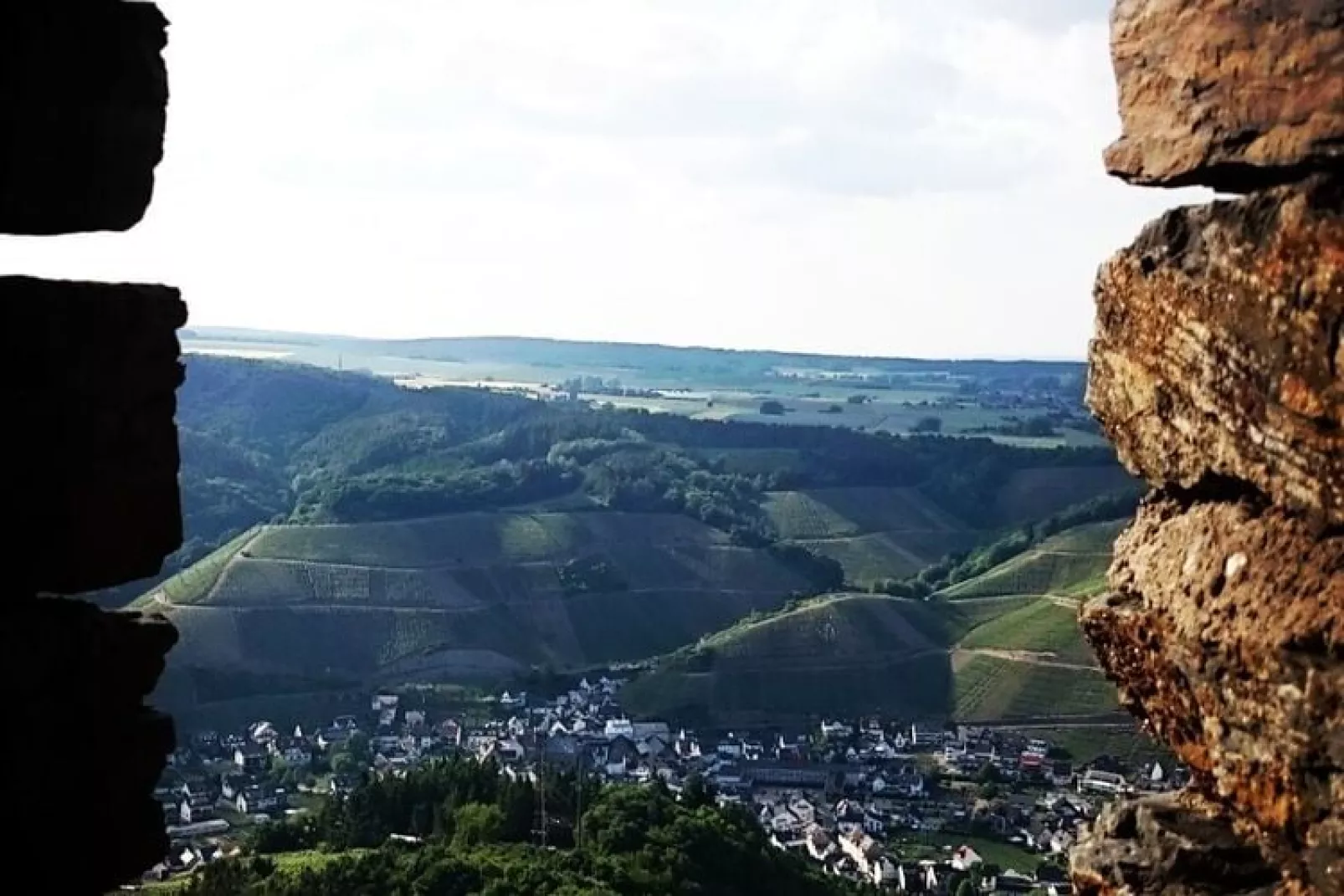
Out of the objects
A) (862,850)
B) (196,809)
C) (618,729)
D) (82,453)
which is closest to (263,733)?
(196,809)

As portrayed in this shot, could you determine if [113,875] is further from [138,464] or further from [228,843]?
[228,843]

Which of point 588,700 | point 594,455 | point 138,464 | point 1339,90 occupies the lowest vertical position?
point 588,700

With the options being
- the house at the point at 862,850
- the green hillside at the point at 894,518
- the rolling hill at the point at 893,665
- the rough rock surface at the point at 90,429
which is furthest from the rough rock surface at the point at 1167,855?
the green hillside at the point at 894,518

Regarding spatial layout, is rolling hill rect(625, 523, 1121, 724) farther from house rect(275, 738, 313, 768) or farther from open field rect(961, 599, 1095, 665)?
house rect(275, 738, 313, 768)

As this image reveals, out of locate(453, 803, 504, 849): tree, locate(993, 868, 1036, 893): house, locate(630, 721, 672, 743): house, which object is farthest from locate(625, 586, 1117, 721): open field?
locate(453, 803, 504, 849): tree

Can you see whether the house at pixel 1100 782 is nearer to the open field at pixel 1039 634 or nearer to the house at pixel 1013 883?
the house at pixel 1013 883

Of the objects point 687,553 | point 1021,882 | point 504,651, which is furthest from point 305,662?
point 1021,882
